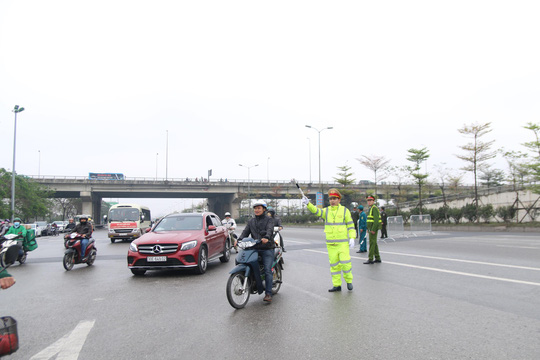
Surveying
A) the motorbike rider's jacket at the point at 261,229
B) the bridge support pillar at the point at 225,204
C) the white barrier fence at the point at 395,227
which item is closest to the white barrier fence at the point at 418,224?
the white barrier fence at the point at 395,227

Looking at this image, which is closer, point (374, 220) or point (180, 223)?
point (180, 223)

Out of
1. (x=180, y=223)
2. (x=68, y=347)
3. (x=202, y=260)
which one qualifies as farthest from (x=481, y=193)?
(x=68, y=347)

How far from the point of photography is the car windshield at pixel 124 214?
2505 cm

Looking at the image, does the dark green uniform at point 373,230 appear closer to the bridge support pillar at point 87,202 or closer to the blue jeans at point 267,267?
the blue jeans at point 267,267

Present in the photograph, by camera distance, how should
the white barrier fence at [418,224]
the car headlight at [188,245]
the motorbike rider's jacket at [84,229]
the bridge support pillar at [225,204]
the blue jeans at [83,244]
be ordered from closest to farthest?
the car headlight at [188,245], the blue jeans at [83,244], the motorbike rider's jacket at [84,229], the white barrier fence at [418,224], the bridge support pillar at [225,204]

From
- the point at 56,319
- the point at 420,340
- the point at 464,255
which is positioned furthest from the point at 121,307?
the point at 464,255

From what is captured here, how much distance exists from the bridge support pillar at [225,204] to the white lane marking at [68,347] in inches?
2501

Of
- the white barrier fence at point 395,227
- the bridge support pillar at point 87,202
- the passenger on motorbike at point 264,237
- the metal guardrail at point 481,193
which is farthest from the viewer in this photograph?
the bridge support pillar at point 87,202

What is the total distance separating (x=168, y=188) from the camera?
65000 mm

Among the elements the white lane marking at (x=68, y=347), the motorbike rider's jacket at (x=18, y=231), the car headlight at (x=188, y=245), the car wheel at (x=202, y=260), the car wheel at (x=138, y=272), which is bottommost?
the car wheel at (x=138, y=272)

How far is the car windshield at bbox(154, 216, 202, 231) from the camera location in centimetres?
1094

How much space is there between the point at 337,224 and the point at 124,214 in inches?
816

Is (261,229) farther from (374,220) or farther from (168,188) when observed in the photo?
(168,188)

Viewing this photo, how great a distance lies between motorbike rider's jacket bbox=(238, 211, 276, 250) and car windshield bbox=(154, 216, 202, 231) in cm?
466
